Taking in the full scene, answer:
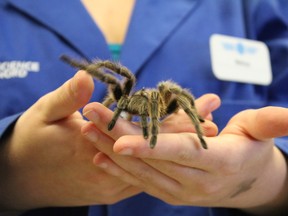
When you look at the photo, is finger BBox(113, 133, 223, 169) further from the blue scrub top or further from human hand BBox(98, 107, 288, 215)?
the blue scrub top

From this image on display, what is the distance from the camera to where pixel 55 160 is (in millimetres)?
577

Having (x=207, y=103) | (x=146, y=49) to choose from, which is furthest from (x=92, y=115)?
(x=146, y=49)

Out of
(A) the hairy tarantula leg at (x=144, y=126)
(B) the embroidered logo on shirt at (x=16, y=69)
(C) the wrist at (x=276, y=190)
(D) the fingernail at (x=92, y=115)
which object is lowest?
(C) the wrist at (x=276, y=190)

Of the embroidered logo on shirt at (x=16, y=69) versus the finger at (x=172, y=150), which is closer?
the finger at (x=172, y=150)

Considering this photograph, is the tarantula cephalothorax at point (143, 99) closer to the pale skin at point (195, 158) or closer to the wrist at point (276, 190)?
the pale skin at point (195, 158)

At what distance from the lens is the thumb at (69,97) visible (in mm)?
457

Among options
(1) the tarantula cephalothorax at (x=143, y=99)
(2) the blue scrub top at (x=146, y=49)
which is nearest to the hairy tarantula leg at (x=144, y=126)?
(1) the tarantula cephalothorax at (x=143, y=99)

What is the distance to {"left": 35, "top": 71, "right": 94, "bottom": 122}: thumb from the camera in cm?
46

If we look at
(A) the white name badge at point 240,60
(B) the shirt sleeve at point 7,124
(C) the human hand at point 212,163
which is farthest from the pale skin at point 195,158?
(A) the white name badge at point 240,60

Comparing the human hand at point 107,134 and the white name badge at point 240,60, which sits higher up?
the human hand at point 107,134

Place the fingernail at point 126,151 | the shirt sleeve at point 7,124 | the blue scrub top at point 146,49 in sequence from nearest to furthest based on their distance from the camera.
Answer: the fingernail at point 126,151 → the shirt sleeve at point 7,124 → the blue scrub top at point 146,49

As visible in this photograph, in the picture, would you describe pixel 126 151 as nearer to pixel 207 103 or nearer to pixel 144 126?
pixel 144 126

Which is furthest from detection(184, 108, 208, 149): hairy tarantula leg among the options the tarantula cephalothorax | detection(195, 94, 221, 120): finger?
detection(195, 94, 221, 120): finger

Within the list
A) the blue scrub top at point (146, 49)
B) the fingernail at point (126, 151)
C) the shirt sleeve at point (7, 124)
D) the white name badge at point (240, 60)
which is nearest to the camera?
the fingernail at point (126, 151)
